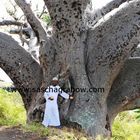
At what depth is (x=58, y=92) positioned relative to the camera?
29.1ft

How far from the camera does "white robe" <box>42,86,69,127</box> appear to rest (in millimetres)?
8734

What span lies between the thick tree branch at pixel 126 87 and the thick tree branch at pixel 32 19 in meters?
2.15

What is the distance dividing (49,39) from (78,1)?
1.17 meters

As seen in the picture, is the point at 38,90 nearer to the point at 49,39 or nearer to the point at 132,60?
the point at 49,39

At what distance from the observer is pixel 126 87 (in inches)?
389

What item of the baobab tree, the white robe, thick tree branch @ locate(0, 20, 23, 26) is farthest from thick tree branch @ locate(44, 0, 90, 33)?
thick tree branch @ locate(0, 20, 23, 26)

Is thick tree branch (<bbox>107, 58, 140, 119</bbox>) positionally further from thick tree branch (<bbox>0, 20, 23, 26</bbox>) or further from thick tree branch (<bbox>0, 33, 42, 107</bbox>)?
thick tree branch (<bbox>0, 20, 23, 26</bbox>)

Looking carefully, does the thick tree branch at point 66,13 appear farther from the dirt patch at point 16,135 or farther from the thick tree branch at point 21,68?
the dirt patch at point 16,135

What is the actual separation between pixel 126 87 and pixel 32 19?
2.85 meters

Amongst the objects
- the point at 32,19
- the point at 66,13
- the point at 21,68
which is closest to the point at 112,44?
the point at 66,13

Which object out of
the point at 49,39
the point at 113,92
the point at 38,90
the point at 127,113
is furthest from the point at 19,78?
the point at 127,113

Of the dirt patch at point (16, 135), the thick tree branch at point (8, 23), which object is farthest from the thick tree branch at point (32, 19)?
the thick tree branch at point (8, 23)

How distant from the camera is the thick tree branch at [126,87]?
9.83 metres

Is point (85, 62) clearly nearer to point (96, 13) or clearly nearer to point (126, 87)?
point (126, 87)
